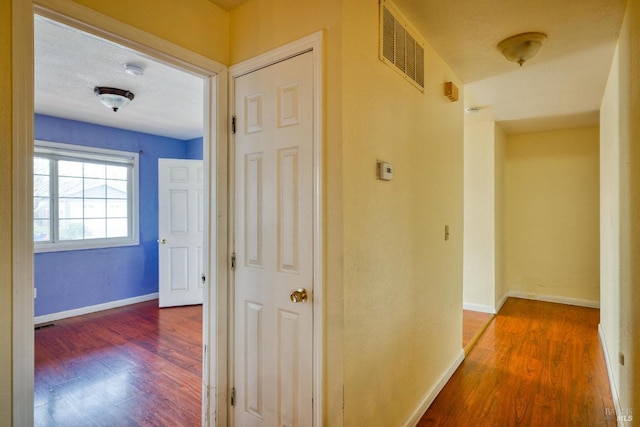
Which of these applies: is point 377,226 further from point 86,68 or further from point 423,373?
point 86,68

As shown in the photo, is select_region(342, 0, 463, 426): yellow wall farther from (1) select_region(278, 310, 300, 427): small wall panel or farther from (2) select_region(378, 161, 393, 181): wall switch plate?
(1) select_region(278, 310, 300, 427): small wall panel

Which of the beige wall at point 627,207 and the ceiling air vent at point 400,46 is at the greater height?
the ceiling air vent at point 400,46

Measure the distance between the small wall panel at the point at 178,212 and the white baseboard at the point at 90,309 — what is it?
1.10 metres

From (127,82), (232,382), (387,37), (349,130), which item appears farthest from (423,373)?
(127,82)

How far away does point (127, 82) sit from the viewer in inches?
115

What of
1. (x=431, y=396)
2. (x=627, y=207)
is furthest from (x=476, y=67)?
(x=431, y=396)

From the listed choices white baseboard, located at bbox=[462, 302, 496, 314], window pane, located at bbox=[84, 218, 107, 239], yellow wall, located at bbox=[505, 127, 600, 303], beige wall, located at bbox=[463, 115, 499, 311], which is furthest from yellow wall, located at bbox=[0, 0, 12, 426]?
yellow wall, located at bbox=[505, 127, 600, 303]

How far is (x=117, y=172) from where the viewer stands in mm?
4621

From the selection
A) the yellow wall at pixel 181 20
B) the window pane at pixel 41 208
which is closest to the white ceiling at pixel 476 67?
the yellow wall at pixel 181 20

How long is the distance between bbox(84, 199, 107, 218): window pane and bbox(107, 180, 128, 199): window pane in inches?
5.6

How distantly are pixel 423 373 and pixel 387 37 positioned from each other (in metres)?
2.04

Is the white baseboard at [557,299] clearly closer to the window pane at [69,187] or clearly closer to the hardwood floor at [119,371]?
the hardwood floor at [119,371]

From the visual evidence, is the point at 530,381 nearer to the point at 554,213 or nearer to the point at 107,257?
the point at 554,213

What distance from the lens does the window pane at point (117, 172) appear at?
455 centimetres
